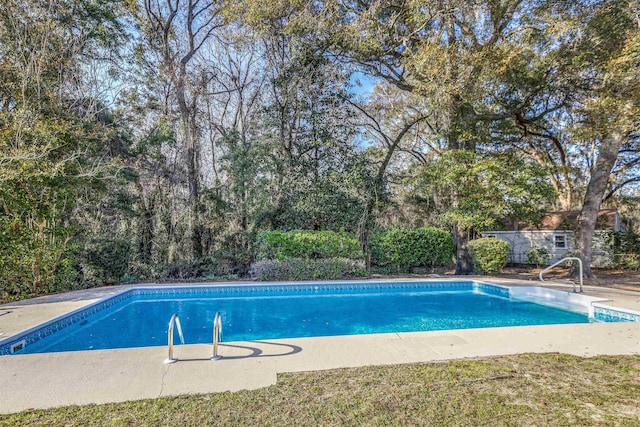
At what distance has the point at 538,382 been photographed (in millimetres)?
2877

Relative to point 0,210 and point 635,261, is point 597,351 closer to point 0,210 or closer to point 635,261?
point 0,210

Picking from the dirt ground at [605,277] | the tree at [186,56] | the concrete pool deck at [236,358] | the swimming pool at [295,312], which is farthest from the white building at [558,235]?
the tree at [186,56]

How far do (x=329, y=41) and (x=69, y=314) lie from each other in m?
10.1

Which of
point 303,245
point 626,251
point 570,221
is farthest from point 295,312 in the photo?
point 570,221

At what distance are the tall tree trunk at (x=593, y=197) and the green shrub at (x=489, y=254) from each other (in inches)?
87.8

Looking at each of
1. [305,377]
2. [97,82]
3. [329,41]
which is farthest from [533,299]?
[97,82]

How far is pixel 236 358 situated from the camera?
3.52m

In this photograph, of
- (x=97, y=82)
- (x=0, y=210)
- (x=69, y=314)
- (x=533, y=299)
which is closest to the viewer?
(x=69, y=314)

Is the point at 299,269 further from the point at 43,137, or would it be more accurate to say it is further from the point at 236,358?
the point at 43,137

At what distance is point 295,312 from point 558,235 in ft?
45.1

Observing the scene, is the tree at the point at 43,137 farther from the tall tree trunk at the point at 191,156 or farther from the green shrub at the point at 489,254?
the green shrub at the point at 489,254

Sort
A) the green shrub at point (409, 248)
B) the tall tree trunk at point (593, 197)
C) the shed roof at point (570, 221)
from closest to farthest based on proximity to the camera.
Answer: the tall tree trunk at point (593, 197)
the green shrub at point (409, 248)
the shed roof at point (570, 221)

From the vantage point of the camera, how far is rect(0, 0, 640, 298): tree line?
7.35m

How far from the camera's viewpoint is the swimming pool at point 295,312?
5223 millimetres
